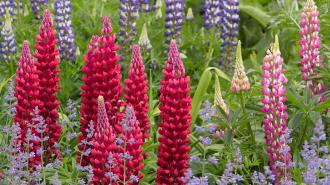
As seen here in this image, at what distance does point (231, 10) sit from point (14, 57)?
6.82 feet

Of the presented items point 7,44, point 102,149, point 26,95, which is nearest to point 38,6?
point 7,44

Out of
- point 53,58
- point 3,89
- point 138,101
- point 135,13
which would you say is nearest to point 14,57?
point 3,89

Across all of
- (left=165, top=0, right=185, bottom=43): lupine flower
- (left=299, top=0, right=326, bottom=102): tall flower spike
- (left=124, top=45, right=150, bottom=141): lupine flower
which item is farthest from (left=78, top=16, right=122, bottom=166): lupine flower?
(left=165, top=0, right=185, bottom=43): lupine flower

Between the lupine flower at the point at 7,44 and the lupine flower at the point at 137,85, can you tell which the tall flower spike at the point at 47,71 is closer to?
the lupine flower at the point at 137,85

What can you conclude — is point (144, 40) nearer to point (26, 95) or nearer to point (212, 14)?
point (212, 14)

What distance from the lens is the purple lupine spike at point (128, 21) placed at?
24.9 feet

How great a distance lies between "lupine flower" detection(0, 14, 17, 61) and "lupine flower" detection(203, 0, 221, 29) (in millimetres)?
1895

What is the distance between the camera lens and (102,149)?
4.68 meters

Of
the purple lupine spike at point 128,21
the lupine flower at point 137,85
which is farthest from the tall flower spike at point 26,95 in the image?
the purple lupine spike at point 128,21

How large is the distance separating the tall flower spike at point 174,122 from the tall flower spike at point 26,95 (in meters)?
0.84

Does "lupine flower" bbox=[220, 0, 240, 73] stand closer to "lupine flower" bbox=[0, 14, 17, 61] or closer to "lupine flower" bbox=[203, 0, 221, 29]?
"lupine flower" bbox=[203, 0, 221, 29]

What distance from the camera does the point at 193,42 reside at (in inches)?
310

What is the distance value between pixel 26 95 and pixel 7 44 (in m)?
2.18

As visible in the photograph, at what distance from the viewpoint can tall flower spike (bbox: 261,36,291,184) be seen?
196 inches
